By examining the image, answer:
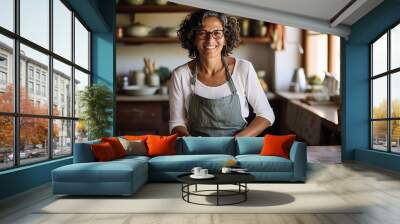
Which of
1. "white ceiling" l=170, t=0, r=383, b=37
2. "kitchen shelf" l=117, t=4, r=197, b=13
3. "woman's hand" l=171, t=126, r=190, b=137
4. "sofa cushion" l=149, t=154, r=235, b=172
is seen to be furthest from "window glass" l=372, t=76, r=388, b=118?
"kitchen shelf" l=117, t=4, r=197, b=13

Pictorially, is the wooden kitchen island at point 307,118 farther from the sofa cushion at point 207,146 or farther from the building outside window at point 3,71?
the building outside window at point 3,71

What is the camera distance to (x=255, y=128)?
7582mm

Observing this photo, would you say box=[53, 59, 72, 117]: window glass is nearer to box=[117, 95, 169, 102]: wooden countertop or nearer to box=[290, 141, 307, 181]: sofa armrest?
box=[117, 95, 169, 102]: wooden countertop

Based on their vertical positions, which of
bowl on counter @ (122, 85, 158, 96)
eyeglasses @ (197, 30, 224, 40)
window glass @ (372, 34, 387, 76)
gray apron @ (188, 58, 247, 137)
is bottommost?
gray apron @ (188, 58, 247, 137)

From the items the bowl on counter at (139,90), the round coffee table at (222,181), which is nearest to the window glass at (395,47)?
the round coffee table at (222,181)

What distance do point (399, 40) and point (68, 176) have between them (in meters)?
5.34

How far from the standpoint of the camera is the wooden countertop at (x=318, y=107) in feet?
29.2

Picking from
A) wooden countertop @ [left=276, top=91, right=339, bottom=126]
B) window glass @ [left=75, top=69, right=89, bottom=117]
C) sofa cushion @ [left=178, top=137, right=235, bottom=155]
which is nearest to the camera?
sofa cushion @ [left=178, top=137, right=235, bottom=155]

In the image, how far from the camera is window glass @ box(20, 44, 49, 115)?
5.23 m

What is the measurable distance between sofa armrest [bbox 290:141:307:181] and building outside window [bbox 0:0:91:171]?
3.13m

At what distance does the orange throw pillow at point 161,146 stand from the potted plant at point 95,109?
1550mm

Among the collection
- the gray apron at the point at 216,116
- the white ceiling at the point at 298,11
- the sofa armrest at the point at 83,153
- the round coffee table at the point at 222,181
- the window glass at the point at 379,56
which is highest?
the white ceiling at the point at 298,11

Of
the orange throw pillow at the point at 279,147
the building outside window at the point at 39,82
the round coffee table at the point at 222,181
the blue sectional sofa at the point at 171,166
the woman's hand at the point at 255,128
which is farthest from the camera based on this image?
the woman's hand at the point at 255,128

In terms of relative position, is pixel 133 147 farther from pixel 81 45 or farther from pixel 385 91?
pixel 385 91
